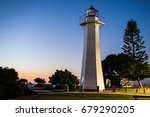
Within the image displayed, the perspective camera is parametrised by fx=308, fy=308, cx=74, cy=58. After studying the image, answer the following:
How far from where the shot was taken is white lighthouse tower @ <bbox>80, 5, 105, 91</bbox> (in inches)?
974

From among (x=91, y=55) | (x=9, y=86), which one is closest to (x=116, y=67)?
(x=91, y=55)

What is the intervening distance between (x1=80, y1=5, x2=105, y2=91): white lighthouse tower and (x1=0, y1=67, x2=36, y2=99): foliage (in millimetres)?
8321

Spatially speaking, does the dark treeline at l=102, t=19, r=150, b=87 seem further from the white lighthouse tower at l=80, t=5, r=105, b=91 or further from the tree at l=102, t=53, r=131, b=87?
the white lighthouse tower at l=80, t=5, r=105, b=91

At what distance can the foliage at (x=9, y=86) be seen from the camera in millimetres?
15541

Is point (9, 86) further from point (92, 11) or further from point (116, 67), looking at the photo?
point (116, 67)

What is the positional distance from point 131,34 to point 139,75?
15.4 feet

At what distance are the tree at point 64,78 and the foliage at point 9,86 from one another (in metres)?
11.7

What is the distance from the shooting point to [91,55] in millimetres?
24938

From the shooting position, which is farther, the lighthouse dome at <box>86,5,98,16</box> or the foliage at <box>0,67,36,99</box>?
the lighthouse dome at <box>86,5,98,16</box>

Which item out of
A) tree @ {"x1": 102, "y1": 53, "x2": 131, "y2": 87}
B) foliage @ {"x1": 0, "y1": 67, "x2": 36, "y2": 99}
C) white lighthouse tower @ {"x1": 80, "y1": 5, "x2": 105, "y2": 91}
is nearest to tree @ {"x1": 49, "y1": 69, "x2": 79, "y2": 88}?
white lighthouse tower @ {"x1": 80, "y1": 5, "x2": 105, "y2": 91}

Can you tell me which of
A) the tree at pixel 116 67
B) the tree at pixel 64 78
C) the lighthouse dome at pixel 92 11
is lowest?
the tree at pixel 64 78

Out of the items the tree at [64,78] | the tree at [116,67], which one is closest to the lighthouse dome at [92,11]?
the tree at [64,78]

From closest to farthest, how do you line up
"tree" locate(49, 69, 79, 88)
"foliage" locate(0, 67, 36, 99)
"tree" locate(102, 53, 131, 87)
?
1. "foliage" locate(0, 67, 36, 99)
2. "tree" locate(49, 69, 79, 88)
3. "tree" locate(102, 53, 131, 87)

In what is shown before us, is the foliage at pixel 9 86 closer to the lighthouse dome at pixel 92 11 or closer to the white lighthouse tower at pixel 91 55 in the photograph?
the white lighthouse tower at pixel 91 55
